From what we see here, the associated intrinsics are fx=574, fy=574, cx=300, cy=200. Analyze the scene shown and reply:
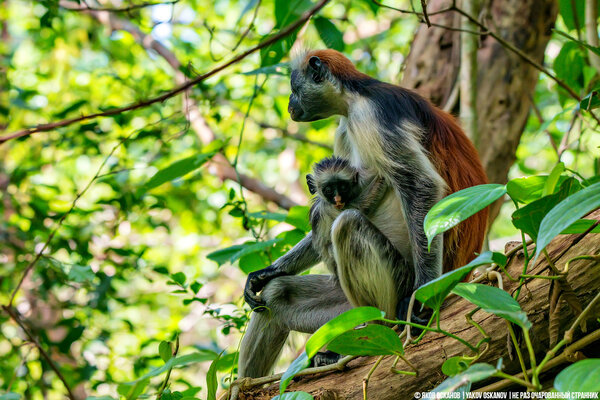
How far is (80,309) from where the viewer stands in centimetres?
855

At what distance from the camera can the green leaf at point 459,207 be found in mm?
2316

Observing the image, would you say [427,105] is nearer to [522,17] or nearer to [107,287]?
[522,17]

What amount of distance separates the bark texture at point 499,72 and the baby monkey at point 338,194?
2.42 meters

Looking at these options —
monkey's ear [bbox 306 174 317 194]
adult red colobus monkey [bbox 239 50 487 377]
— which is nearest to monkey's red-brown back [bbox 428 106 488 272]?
adult red colobus monkey [bbox 239 50 487 377]

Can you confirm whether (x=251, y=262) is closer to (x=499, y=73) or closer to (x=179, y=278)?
(x=179, y=278)

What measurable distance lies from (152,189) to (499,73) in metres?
4.43

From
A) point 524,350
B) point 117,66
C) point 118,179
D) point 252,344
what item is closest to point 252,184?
point 118,179

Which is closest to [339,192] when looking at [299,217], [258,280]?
[299,217]

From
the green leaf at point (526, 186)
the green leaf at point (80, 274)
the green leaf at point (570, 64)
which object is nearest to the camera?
the green leaf at point (526, 186)

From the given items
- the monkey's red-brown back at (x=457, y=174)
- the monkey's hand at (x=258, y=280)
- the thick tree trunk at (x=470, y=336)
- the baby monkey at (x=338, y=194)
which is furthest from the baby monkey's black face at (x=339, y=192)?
the thick tree trunk at (x=470, y=336)

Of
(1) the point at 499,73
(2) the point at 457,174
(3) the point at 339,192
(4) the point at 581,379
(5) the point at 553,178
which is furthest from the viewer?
(1) the point at 499,73

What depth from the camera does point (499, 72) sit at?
7.10 metres

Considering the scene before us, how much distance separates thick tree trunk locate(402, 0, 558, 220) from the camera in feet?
23.1

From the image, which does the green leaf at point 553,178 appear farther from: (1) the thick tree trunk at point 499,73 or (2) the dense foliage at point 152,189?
(1) the thick tree trunk at point 499,73
